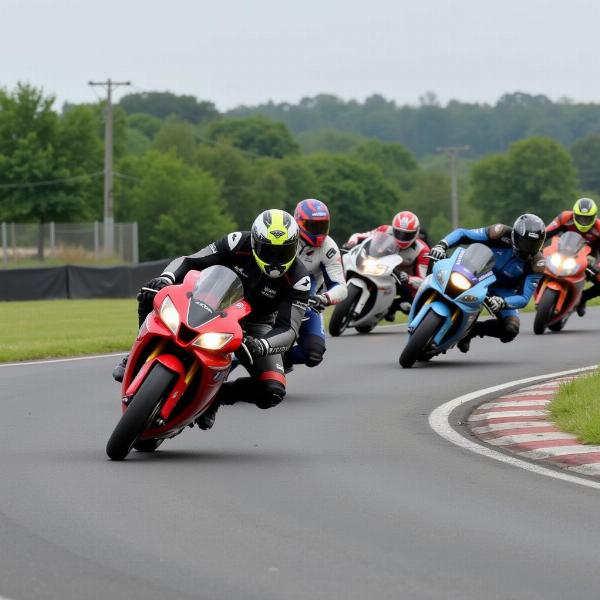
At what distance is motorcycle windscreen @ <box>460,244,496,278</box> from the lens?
52.4 ft

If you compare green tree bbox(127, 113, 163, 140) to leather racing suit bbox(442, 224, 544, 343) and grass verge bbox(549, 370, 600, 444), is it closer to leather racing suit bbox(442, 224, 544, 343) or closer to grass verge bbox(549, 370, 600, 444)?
leather racing suit bbox(442, 224, 544, 343)

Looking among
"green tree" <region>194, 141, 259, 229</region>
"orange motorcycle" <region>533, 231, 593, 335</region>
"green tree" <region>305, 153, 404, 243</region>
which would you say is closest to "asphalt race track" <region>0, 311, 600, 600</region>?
"orange motorcycle" <region>533, 231, 593, 335</region>

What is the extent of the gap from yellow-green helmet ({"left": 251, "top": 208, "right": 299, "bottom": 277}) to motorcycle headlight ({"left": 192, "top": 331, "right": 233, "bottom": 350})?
989 millimetres

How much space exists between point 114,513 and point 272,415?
485cm

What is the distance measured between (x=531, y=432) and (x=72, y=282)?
33.0 m

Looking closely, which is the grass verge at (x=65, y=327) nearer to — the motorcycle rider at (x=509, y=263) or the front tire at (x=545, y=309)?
the front tire at (x=545, y=309)

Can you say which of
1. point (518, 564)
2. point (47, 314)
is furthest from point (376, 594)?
point (47, 314)

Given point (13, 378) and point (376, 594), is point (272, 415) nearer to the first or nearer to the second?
point (13, 378)

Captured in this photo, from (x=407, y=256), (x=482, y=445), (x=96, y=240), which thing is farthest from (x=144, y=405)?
(x=96, y=240)

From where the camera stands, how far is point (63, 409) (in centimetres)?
1272

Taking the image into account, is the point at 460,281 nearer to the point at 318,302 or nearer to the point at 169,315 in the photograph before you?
the point at 318,302

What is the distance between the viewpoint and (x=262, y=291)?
10.7 meters

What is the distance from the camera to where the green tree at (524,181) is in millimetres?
134625

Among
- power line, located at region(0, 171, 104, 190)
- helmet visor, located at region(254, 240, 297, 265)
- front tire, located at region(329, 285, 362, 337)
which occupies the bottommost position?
power line, located at region(0, 171, 104, 190)
